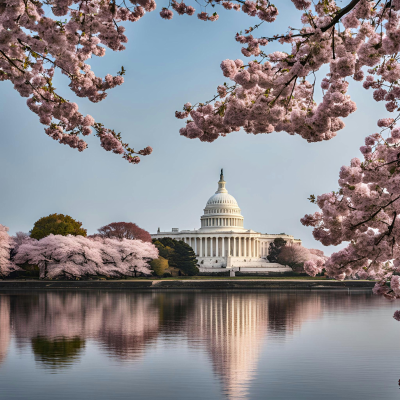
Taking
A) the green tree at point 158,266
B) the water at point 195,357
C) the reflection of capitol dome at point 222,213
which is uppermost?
the reflection of capitol dome at point 222,213

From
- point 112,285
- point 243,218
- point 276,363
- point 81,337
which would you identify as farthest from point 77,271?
point 243,218

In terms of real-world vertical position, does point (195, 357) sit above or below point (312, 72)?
below

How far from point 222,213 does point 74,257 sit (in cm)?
9084

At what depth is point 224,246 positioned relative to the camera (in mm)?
157250

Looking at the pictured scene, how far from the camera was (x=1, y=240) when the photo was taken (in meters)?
81.8

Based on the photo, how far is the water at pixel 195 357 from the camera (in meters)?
16.6

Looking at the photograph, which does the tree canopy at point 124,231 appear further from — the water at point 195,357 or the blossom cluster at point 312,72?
the blossom cluster at point 312,72

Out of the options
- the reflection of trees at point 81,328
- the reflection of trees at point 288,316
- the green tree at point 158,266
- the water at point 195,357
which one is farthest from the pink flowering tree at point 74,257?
the water at point 195,357

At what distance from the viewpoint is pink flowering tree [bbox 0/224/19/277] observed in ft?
267

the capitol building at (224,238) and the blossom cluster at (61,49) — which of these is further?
the capitol building at (224,238)

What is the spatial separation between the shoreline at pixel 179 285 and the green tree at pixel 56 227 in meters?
13.2

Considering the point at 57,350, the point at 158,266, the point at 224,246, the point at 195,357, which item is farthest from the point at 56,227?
the point at 224,246

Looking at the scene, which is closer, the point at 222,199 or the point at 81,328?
the point at 81,328

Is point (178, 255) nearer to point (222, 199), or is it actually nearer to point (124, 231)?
point (124, 231)
